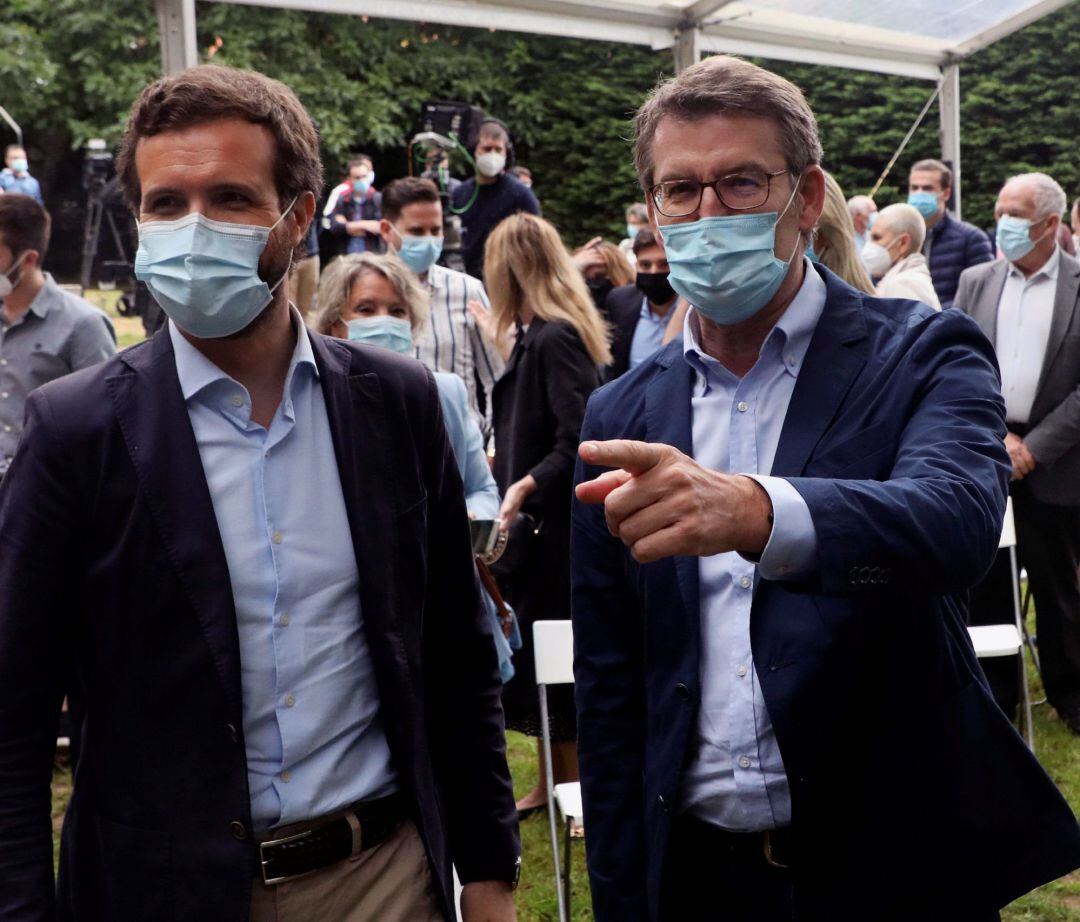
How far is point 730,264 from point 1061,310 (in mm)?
4358

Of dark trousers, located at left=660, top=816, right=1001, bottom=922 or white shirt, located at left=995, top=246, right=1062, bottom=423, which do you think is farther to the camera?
white shirt, located at left=995, top=246, right=1062, bottom=423

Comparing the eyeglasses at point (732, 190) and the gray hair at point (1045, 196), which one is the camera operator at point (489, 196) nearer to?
the gray hair at point (1045, 196)

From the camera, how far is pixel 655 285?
6.19 m

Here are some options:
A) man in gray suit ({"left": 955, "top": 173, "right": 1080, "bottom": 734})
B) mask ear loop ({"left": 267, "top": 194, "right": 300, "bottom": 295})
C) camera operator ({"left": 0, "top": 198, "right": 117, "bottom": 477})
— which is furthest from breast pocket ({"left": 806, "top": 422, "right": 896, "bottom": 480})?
man in gray suit ({"left": 955, "top": 173, "right": 1080, "bottom": 734})

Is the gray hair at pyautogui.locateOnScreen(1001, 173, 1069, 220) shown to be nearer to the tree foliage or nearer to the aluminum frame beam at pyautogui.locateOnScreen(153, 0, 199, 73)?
the aluminum frame beam at pyautogui.locateOnScreen(153, 0, 199, 73)

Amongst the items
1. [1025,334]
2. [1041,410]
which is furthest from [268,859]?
[1025,334]

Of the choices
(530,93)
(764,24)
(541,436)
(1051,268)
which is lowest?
(541,436)

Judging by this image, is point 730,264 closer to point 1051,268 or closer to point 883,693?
point 883,693

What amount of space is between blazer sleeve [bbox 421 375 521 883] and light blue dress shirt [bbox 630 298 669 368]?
166 inches

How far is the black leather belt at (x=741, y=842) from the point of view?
6.77 ft

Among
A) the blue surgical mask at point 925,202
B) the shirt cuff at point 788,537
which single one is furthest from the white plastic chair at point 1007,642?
the blue surgical mask at point 925,202

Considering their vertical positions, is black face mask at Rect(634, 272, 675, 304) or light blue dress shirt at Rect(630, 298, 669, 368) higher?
black face mask at Rect(634, 272, 675, 304)

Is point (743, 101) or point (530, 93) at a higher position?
point (530, 93)

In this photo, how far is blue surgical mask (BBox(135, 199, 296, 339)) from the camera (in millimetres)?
2117
